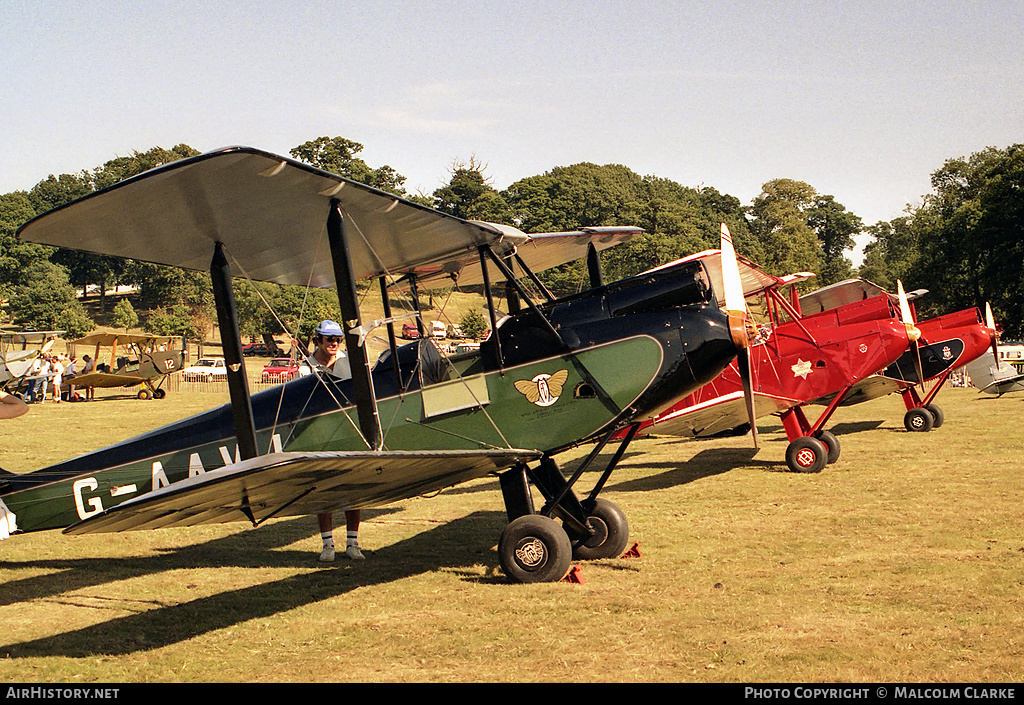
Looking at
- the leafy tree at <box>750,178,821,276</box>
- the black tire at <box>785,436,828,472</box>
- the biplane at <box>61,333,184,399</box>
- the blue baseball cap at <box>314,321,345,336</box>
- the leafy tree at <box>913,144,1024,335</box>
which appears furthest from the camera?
the leafy tree at <box>750,178,821,276</box>

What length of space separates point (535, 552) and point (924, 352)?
1436 centimetres

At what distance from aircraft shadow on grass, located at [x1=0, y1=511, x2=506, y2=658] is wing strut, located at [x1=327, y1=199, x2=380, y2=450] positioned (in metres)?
1.42

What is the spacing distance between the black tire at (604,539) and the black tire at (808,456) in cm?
564

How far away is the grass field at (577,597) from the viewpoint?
4.54 m

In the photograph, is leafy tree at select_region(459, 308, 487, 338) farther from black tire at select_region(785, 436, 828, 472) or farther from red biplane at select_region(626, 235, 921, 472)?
black tire at select_region(785, 436, 828, 472)

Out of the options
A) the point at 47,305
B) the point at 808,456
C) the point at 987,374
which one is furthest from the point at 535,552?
the point at 47,305

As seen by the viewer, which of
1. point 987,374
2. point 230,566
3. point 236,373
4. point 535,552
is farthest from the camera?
point 987,374

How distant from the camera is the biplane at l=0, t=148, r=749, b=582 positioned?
5891mm

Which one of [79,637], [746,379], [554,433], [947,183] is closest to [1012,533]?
[746,379]

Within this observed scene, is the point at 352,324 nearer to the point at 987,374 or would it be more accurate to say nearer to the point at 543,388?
the point at 543,388

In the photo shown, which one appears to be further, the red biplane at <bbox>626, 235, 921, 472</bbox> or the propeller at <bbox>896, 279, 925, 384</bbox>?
Answer: the propeller at <bbox>896, 279, 925, 384</bbox>

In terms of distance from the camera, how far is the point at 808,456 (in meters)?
12.1

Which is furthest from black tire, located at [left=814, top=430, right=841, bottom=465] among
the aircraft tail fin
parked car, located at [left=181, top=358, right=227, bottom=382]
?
parked car, located at [left=181, top=358, right=227, bottom=382]

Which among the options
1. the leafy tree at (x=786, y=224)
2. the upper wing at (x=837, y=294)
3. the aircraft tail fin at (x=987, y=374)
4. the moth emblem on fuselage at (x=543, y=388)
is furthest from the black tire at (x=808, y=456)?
the leafy tree at (x=786, y=224)
